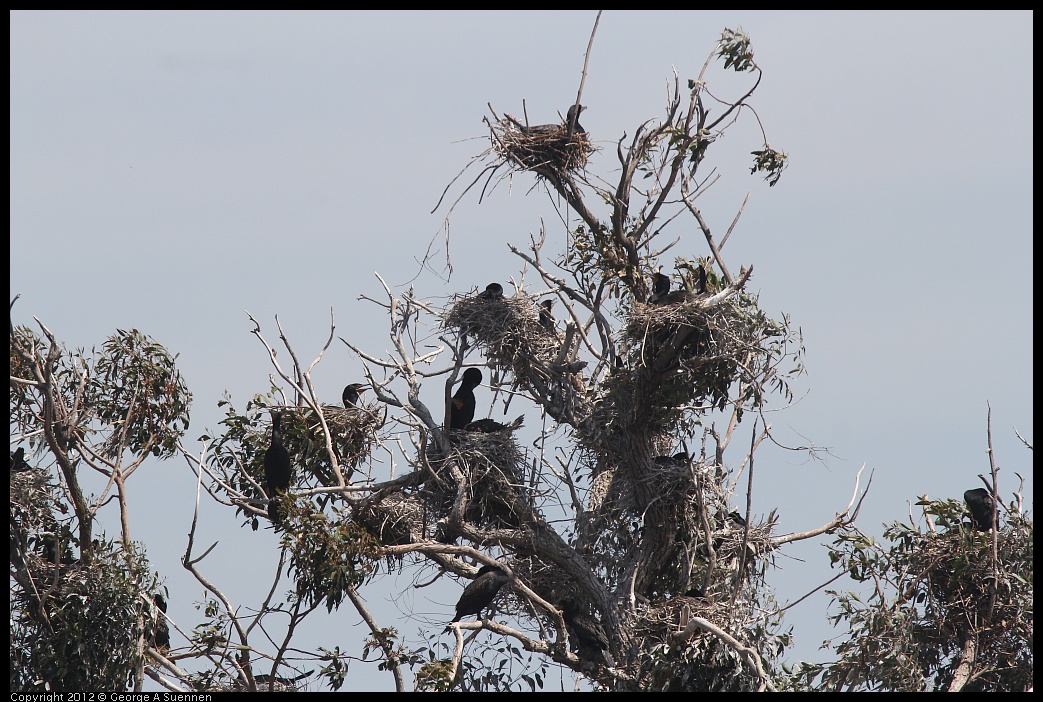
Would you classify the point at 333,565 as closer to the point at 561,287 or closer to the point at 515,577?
the point at 515,577

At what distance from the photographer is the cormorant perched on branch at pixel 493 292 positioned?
1628cm

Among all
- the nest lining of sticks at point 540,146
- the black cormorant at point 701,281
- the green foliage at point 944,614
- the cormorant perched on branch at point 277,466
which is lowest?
the green foliage at point 944,614

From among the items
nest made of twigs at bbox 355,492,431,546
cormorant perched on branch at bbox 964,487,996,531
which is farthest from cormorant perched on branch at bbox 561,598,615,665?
cormorant perched on branch at bbox 964,487,996,531

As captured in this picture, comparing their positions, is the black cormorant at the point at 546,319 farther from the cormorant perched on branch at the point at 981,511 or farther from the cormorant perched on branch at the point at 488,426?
the cormorant perched on branch at the point at 981,511

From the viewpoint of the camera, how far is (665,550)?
15641mm

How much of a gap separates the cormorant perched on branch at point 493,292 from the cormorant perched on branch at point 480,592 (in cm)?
302

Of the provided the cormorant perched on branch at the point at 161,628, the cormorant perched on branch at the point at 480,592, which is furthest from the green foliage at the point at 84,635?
the cormorant perched on branch at the point at 480,592

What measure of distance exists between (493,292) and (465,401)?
1.56 meters

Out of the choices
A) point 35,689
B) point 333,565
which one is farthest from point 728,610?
point 35,689

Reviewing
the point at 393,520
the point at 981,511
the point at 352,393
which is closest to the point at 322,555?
the point at 393,520

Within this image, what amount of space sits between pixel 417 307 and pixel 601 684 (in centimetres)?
444

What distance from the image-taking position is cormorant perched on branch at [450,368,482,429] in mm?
16641

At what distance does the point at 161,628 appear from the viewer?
1452 cm

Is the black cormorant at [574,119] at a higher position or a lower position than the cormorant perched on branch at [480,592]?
higher
